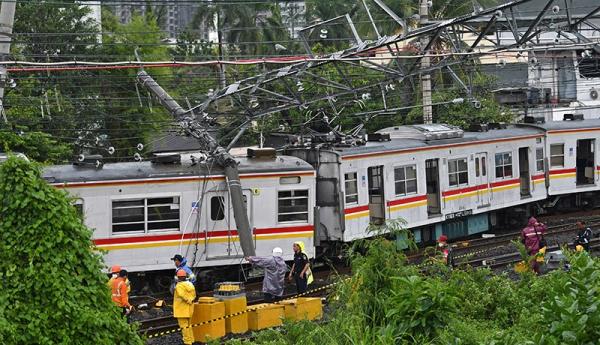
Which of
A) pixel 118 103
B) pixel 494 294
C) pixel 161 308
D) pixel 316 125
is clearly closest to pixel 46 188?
pixel 494 294

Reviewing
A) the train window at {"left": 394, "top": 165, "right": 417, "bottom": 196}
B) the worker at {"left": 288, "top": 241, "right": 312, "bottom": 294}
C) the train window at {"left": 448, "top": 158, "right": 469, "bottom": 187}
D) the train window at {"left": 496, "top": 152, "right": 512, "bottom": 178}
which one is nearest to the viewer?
the worker at {"left": 288, "top": 241, "right": 312, "bottom": 294}

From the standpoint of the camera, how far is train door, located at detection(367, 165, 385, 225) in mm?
23753

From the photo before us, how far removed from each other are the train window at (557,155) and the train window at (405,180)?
718 cm

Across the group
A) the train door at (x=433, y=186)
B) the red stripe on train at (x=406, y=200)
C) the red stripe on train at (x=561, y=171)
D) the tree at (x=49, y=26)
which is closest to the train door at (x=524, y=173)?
the red stripe on train at (x=561, y=171)

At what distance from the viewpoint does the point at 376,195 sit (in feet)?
79.1

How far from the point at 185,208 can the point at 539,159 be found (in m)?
13.2

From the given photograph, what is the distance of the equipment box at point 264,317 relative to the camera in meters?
17.0

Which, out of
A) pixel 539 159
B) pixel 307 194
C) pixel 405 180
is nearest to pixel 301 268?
pixel 307 194

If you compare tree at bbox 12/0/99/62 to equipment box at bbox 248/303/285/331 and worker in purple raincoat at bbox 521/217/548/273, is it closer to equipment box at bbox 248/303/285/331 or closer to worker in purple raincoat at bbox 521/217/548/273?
worker in purple raincoat at bbox 521/217/548/273

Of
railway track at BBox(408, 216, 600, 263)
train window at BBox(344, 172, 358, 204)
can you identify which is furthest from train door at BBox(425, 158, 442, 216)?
train window at BBox(344, 172, 358, 204)

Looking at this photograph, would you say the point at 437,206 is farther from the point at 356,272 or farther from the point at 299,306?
the point at 356,272

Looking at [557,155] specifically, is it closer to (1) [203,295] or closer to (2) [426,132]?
(2) [426,132]

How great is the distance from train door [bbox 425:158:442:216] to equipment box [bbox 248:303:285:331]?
944 cm

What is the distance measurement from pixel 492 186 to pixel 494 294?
12.8 meters
